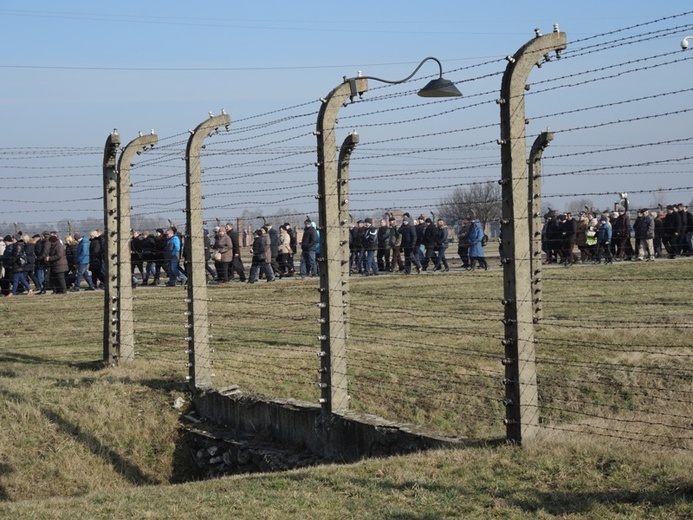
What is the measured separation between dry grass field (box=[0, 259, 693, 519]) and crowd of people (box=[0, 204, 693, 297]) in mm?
3205

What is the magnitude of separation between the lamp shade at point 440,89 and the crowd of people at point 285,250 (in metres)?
16.8

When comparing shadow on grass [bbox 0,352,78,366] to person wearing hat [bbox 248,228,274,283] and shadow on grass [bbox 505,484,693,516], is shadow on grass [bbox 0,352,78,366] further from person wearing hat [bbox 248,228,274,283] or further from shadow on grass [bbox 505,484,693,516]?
person wearing hat [bbox 248,228,274,283]

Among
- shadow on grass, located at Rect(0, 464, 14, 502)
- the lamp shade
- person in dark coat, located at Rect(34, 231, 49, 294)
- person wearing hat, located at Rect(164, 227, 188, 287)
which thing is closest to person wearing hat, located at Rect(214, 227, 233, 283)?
person wearing hat, located at Rect(164, 227, 188, 287)

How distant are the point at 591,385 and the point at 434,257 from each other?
1725cm

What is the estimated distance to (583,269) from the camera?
24.9 m

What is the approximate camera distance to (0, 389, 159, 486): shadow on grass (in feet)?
37.7

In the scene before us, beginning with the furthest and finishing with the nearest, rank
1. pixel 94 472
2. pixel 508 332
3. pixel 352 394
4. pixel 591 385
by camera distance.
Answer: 1. pixel 591 385
2. pixel 352 394
3. pixel 94 472
4. pixel 508 332

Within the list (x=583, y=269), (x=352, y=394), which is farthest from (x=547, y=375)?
(x=583, y=269)

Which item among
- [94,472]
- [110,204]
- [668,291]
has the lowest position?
[94,472]

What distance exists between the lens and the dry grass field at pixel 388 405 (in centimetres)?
738

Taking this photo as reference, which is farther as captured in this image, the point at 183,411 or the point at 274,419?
the point at 183,411

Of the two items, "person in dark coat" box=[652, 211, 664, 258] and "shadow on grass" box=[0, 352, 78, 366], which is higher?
"person in dark coat" box=[652, 211, 664, 258]

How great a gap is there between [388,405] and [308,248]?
1730 centimetres

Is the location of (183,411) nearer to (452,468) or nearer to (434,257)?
(452,468)
